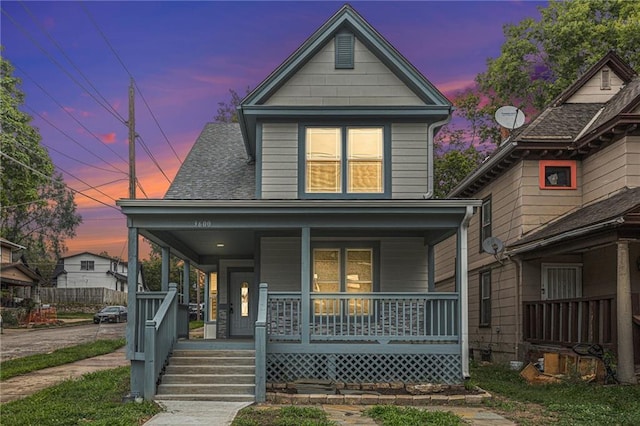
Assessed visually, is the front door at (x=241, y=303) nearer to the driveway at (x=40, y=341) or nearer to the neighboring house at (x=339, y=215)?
the neighboring house at (x=339, y=215)

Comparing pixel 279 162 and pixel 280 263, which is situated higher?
pixel 279 162

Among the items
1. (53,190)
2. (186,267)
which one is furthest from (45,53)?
(53,190)

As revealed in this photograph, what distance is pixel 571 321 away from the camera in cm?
1412

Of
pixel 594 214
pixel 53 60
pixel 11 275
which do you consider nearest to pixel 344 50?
pixel 594 214

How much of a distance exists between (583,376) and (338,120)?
7.29 meters

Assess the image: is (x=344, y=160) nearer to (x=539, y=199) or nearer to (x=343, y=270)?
(x=343, y=270)

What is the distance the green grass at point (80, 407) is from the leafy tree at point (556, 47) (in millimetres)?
22633

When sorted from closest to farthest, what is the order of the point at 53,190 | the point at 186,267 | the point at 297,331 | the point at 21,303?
the point at 297,331
the point at 186,267
the point at 21,303
the point at 53,190

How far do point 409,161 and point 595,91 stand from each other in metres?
7.38

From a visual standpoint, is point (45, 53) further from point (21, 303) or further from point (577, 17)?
point (21, 303)

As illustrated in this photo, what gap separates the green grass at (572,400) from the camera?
32.0 ft

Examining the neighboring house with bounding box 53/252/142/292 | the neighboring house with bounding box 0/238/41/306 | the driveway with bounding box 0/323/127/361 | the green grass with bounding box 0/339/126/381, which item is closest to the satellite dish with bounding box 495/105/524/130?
the green grass with bounding box 0/339/126/381

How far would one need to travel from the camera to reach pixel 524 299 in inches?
656

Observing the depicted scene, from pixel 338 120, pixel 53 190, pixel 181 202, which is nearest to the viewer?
pixel 181 202
